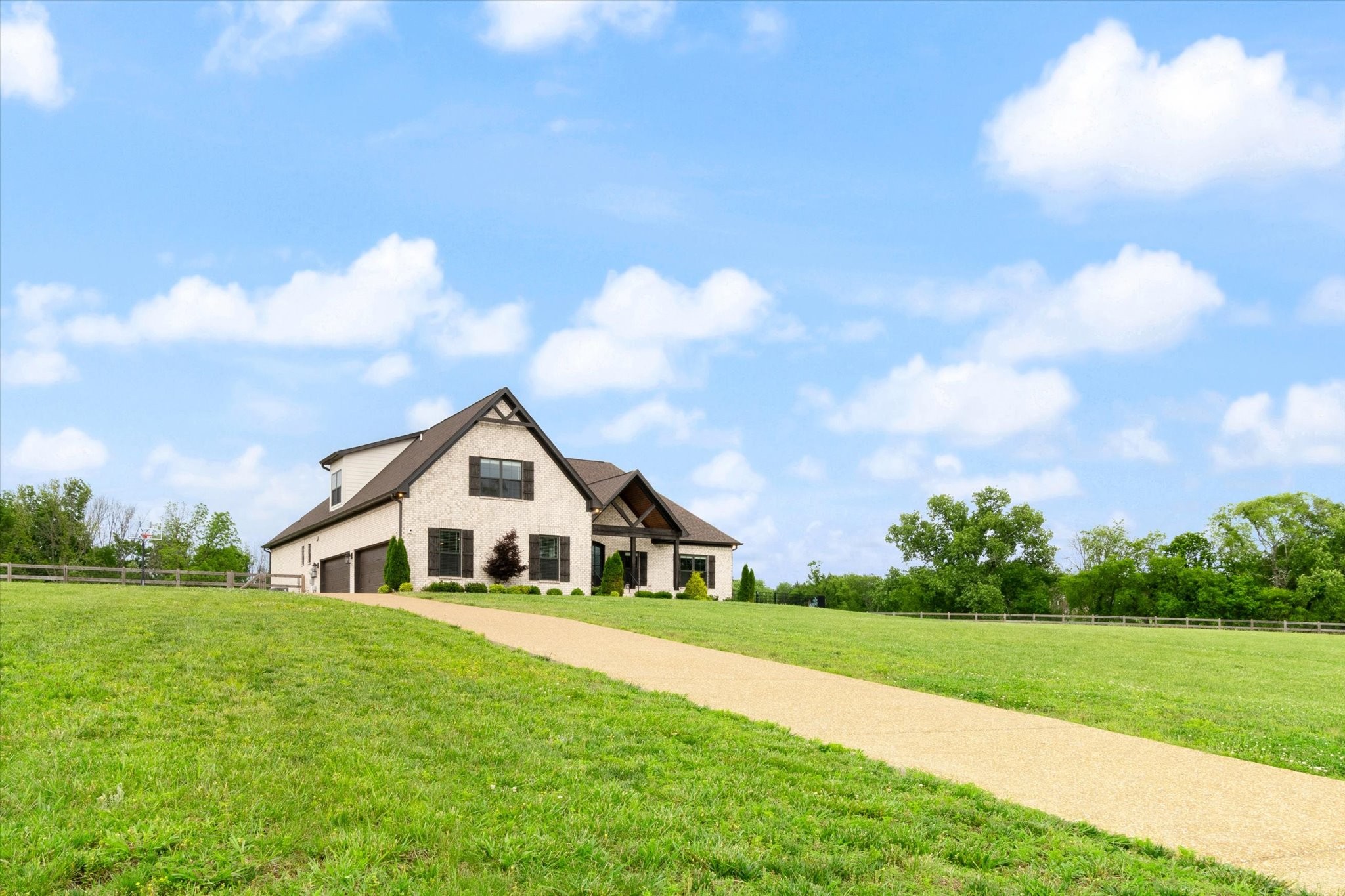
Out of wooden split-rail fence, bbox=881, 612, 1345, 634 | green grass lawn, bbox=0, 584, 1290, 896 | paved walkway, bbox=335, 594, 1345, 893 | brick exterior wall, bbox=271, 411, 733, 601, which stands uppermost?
brick exterior wall, bbox=271, 411, 733, 601

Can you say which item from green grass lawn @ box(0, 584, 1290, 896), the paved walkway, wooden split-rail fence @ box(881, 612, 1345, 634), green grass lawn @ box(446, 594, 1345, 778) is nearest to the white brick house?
green grass lawn @ box(446, 594, 1345, 778)

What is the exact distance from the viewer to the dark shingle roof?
40.9 metres

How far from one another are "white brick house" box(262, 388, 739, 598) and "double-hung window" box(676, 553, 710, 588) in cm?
7

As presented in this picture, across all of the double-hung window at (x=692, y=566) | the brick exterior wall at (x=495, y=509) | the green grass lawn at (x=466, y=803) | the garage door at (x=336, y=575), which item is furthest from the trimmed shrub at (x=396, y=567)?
the green grass lawn at (x=466, y=803)

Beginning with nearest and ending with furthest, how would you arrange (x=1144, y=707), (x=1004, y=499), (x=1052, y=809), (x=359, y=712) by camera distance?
(x=1052, y=809), (x=359, y=712), (x=1144, y=707), (x=1004, y=499)

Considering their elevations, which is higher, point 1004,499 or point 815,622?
point 1004,499

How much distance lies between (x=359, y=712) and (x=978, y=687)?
8237 mm

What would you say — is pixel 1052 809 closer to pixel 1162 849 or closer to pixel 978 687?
pixel 1162 849

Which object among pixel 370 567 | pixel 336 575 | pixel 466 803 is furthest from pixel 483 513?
pixel 466 803

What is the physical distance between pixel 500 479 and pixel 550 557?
137 inches

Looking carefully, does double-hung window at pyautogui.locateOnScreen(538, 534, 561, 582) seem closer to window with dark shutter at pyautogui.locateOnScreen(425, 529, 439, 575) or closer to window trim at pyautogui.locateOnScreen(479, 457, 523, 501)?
window trim at pyautogui.locateOnScreen(479, 457, 523, 501)

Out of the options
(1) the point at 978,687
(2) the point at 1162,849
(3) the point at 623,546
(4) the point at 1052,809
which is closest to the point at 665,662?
(1) the point at 978,687

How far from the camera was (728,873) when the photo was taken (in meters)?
5.54

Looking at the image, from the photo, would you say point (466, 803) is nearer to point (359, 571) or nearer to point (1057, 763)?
point (1057, 763)
